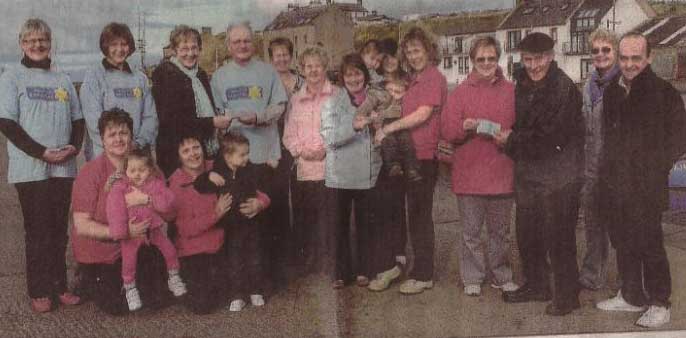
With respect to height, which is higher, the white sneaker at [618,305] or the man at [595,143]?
the man at [595,143]

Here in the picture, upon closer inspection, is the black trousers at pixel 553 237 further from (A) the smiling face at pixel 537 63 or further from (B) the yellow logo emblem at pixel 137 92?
(B) the yellow logo emblem at pixel 137 92

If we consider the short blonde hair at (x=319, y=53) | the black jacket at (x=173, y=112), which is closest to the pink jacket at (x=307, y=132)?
the short blonde hair at (x=319, y=53)

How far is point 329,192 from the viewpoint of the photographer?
418cm

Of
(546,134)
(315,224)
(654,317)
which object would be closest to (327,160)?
(315,224)

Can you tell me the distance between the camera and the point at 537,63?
3932 millimetres

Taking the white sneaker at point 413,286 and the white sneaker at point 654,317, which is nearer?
the white sneaker at point 654,317

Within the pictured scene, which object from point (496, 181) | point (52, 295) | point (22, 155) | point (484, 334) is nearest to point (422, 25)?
point (496, 181)

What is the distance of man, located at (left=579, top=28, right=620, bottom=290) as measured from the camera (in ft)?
13.2

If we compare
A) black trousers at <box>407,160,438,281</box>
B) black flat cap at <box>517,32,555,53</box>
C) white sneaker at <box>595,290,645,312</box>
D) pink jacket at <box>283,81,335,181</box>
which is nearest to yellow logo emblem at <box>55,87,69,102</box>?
pink jacket at <box>283,81,335,181</box>

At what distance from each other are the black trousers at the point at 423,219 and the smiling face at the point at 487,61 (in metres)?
0.56

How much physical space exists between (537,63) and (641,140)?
27.3 inches

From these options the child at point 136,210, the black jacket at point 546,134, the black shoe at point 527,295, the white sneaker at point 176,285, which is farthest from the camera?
the black shoe at point 527,295

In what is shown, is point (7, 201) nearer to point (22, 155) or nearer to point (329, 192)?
point (22, 155)

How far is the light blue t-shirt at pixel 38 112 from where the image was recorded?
387 centimetres
